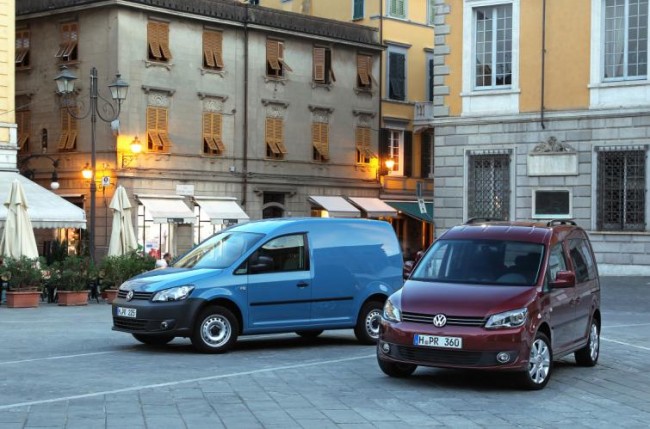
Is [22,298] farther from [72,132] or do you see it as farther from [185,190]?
[185,190]

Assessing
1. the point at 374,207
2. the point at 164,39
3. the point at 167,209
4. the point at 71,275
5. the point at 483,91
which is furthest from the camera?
the point at 374,207

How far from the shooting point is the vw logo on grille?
12492 mm

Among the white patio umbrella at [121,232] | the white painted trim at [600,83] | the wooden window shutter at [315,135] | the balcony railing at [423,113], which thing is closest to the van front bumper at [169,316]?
the white patio umbrella at [121,232]

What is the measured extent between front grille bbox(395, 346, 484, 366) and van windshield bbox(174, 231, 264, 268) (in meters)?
4.28

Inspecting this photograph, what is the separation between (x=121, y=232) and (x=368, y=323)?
1437cm

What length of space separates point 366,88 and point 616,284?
24.6m

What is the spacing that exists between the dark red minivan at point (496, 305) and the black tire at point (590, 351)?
0.01 meters

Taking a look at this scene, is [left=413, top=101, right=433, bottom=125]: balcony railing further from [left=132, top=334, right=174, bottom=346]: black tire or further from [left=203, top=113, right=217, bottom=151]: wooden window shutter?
[left=132, top=334, right=174, bottom=346]: black tire

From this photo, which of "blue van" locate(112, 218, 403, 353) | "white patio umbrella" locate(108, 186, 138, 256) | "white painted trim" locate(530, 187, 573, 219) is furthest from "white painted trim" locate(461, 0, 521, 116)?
"blue van" locate(112, 218, 403, 353)

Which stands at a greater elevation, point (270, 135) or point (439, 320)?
point (270, 135)

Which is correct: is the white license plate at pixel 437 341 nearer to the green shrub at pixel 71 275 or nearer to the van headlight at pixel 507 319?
the van headlight at pixel 507 319

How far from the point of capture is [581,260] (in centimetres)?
1484

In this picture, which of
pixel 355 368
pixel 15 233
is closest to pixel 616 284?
pixel 15 233

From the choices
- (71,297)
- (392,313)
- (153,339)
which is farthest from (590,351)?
(71,297)
